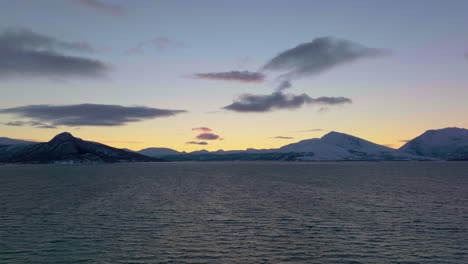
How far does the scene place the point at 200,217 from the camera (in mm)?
63562

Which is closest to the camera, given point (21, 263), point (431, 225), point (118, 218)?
point (21, 263)

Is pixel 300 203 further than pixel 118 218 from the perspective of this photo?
Yes

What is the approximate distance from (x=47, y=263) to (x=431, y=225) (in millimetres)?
53621

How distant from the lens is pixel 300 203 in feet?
273

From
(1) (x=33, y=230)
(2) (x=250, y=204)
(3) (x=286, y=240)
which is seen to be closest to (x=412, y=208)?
(2) (x=250, y=204)

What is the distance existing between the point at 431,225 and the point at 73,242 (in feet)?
171

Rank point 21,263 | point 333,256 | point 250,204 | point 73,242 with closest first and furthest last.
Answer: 1. point 21,263
2. point 333,256
3. point 73,242
4. point 250,204

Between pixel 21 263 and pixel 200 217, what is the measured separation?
31.2 m

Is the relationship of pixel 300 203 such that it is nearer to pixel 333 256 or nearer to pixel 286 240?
pixel 286 240

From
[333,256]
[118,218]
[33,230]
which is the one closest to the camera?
[333,256]

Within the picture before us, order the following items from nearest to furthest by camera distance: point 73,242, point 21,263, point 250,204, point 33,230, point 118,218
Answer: point 21,263 < point 73,242 < point 33,230 < point 118,218 < point 250,204

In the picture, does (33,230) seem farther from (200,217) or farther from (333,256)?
(333,256)

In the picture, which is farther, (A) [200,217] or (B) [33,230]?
(A) [200,217]

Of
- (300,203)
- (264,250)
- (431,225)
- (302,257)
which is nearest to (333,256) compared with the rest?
(302,257)
